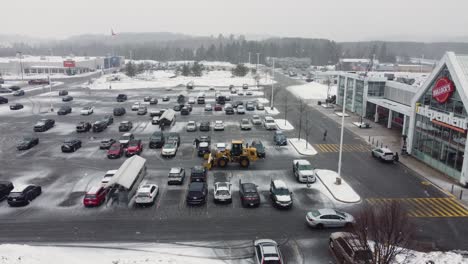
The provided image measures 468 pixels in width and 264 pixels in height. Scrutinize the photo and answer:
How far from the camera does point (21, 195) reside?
2969 cm

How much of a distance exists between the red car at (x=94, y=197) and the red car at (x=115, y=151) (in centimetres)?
1279

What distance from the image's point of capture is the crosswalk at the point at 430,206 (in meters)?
28.8

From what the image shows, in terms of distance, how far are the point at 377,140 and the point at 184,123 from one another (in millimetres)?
31189

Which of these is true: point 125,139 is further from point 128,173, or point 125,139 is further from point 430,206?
point 430,206

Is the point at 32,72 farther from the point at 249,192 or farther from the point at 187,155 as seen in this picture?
the point at 249,192

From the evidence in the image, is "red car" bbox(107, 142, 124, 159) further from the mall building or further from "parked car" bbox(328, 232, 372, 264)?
"parked car" bbox(328, 232, 372, 264)

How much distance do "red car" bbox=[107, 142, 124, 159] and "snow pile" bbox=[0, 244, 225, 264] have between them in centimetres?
2018

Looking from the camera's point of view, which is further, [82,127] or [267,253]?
[82,127]

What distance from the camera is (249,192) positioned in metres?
30.4

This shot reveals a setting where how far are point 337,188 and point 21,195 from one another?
2691 cm

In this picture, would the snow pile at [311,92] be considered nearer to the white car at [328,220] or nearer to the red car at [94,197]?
the white car at [328,220]

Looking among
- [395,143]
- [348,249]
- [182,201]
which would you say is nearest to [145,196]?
[182,201]

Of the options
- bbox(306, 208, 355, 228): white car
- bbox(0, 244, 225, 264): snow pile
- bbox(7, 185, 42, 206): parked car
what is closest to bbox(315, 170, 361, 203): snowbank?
bbox(306, 208, 355, 228): white car

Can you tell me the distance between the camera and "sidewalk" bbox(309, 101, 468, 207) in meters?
34.5
